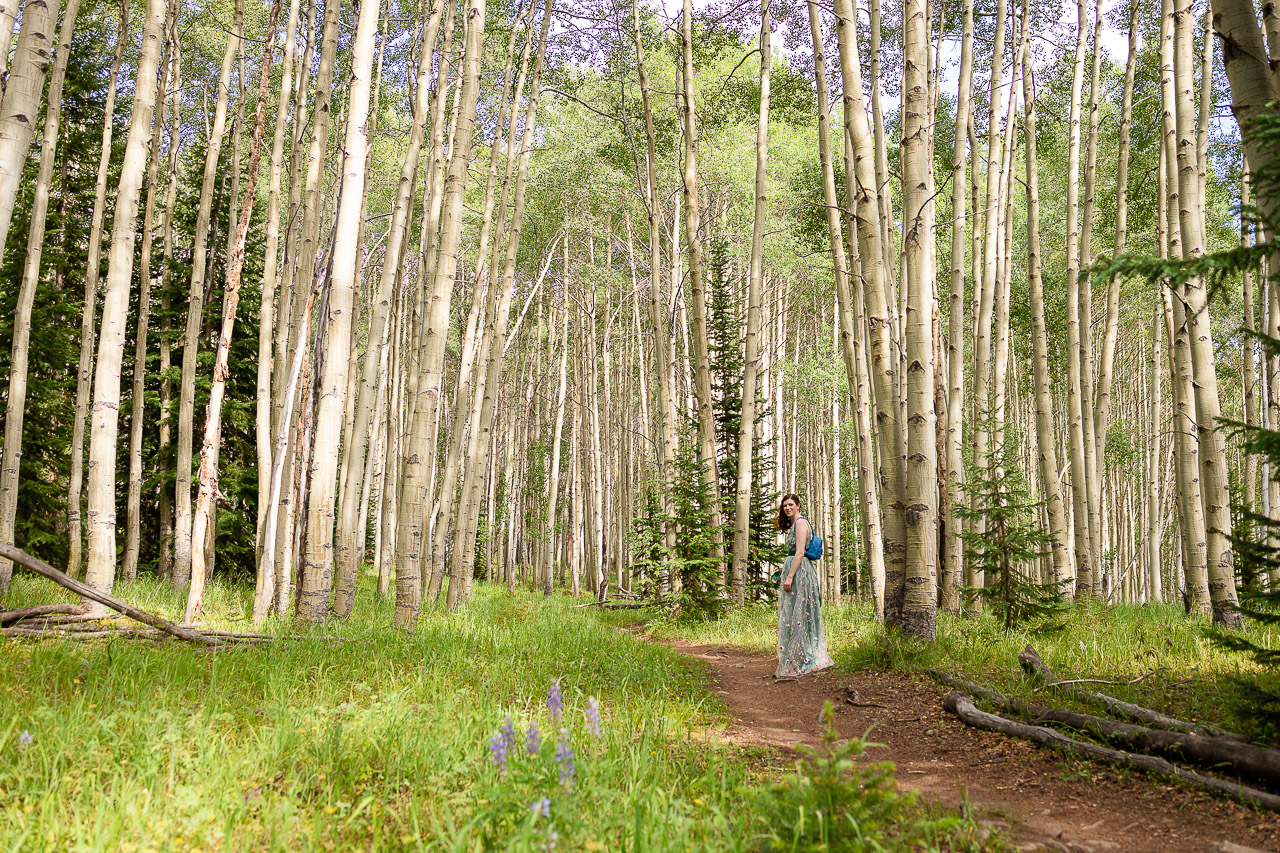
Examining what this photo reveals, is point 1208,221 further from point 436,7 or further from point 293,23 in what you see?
point 293,23

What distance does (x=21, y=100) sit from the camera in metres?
4.16

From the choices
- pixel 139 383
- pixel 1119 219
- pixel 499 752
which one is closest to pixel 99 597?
pixel 499 752

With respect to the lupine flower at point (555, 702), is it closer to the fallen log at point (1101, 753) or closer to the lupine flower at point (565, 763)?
the lupine flower at point (565, 763)

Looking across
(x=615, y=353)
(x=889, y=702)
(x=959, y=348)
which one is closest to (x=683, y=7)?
(x=959, y=348)

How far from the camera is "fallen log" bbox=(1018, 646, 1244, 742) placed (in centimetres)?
349

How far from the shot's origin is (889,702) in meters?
5.26

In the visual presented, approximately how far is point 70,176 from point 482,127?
799 centimetres

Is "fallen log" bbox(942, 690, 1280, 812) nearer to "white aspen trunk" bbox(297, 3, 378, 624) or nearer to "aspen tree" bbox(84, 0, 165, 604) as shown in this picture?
"white aspen trunk" bbox(297, 3, 378, 624)

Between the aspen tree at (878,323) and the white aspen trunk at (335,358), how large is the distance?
4.83 meters

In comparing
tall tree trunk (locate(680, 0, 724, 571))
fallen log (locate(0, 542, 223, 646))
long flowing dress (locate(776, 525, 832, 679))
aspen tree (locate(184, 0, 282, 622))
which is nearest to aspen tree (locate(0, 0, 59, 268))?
fallen log (locate(0, 542, 223, 646))

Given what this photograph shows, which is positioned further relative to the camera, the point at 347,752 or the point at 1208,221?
the point at 1208,221

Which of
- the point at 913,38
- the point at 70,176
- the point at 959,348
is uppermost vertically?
the point at 70,176

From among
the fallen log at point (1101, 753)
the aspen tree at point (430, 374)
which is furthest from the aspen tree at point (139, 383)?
the fallen log at point (1101, 753)

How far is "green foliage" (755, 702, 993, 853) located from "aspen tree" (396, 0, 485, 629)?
536 centimetres
